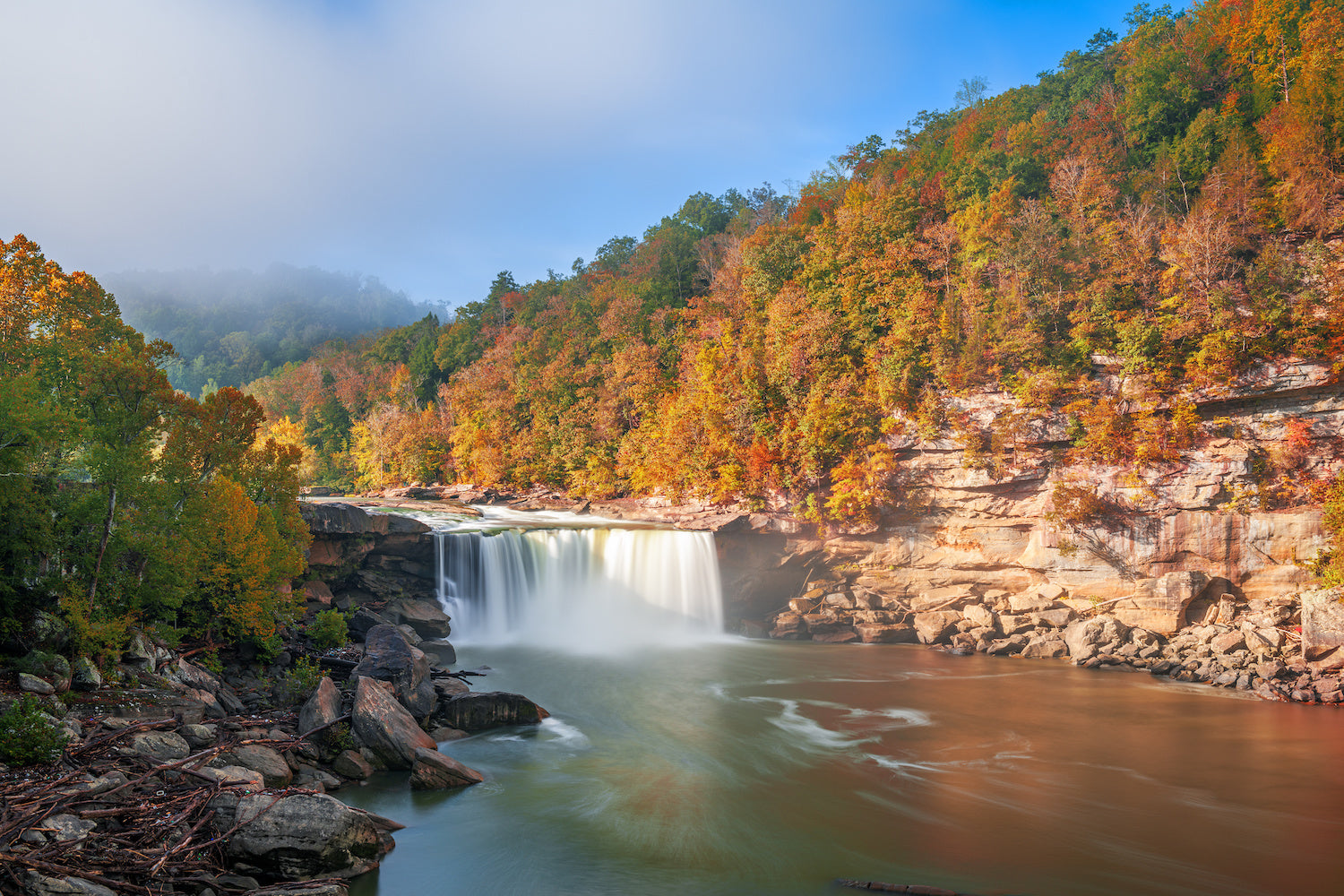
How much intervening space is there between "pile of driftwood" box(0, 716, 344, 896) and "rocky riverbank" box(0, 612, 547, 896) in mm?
18

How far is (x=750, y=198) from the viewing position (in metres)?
61.8

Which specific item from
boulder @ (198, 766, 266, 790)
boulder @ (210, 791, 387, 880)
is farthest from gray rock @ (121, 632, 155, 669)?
boulder @ (210, 791, 387, 880)

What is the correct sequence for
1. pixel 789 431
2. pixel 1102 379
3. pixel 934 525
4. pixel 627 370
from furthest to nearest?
pixel 627 370 < pixel 789 431 < pixel 934 525 < pixel 1102 379

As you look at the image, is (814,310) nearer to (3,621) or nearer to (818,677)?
(818,677)

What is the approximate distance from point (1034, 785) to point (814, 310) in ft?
73.7

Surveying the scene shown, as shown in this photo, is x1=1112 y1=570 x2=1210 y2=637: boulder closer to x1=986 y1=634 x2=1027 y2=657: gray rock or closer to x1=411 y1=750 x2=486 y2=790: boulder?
x1=986 y1=634 x2=1027 y2=657: gray rock

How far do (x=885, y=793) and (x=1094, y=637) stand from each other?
527 inches

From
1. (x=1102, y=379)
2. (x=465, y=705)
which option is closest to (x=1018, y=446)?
(x=1102, y=379)

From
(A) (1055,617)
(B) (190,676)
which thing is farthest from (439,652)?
(A) (1055,617)

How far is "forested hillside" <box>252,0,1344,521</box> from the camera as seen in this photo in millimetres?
22953

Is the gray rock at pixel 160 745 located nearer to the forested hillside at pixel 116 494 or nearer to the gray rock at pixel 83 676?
the gray rock at pixel 83 676

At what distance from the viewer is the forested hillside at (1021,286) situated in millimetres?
Answer: 22953

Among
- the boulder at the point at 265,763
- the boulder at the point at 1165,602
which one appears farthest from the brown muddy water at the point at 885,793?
the boulder at the point at 1165,602

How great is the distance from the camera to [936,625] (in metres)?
24.0
